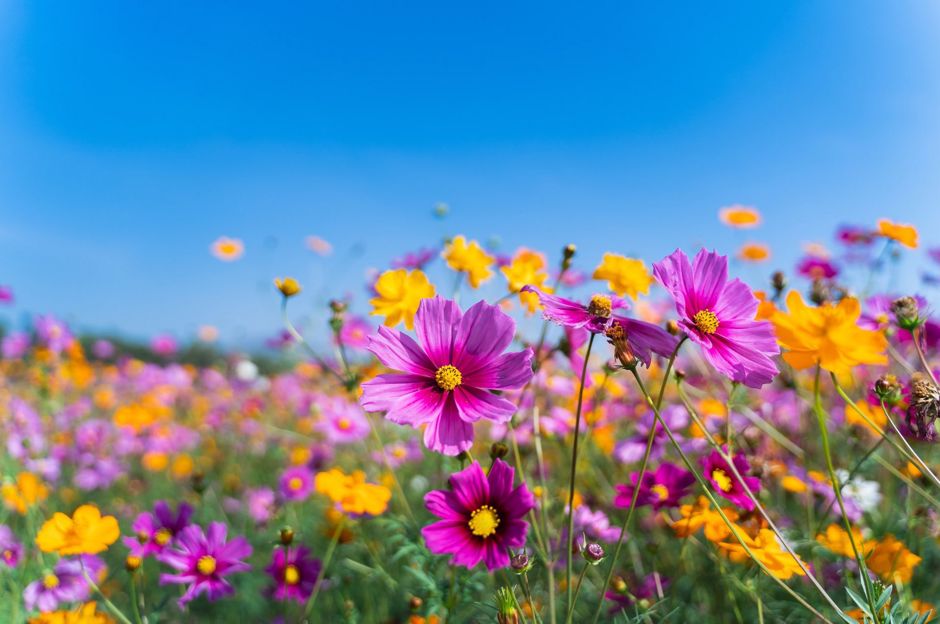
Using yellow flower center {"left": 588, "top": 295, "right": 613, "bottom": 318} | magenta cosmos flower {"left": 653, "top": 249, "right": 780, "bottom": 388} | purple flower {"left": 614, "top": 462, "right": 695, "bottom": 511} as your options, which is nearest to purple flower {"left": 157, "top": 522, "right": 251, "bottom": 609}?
purple flower {"left": 614, "top": 462, "right": 695, "bottom": 511}

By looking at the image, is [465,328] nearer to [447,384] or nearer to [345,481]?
[447,384]

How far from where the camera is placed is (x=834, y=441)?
2.51 meters

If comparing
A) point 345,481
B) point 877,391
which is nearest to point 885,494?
point 877,391

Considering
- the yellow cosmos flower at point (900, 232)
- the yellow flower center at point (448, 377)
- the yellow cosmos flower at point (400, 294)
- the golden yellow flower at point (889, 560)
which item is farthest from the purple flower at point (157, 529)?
the yellow cosmos flower at point (900, 232)

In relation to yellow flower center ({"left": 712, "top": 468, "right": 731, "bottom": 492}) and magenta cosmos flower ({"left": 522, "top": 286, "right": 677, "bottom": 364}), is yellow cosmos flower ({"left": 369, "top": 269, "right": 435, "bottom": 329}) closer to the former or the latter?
magenta cosmos flower ({"left": 522, "top": 286, "right": 677, "bottom": 364})

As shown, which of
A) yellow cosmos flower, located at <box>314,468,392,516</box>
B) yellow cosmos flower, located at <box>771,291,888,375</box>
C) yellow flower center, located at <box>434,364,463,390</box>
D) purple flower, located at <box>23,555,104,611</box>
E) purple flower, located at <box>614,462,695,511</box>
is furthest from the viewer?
purple flower, located at <box>23,555,104,611</box>

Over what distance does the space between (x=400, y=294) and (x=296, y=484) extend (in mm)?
1055

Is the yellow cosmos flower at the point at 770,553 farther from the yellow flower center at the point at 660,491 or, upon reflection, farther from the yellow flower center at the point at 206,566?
the yellow flower center at the point at 206,566

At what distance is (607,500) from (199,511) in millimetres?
A: 2010

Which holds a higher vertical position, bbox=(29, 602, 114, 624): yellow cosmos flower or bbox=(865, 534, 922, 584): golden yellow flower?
bbox=(865, 534, 922, 584): golden yellow flower

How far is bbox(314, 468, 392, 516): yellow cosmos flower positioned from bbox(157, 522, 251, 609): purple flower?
218mm

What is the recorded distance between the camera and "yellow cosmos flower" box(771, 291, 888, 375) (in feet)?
2.89

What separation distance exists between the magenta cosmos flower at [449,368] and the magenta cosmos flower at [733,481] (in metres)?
0.46

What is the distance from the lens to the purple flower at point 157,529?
142 cm
